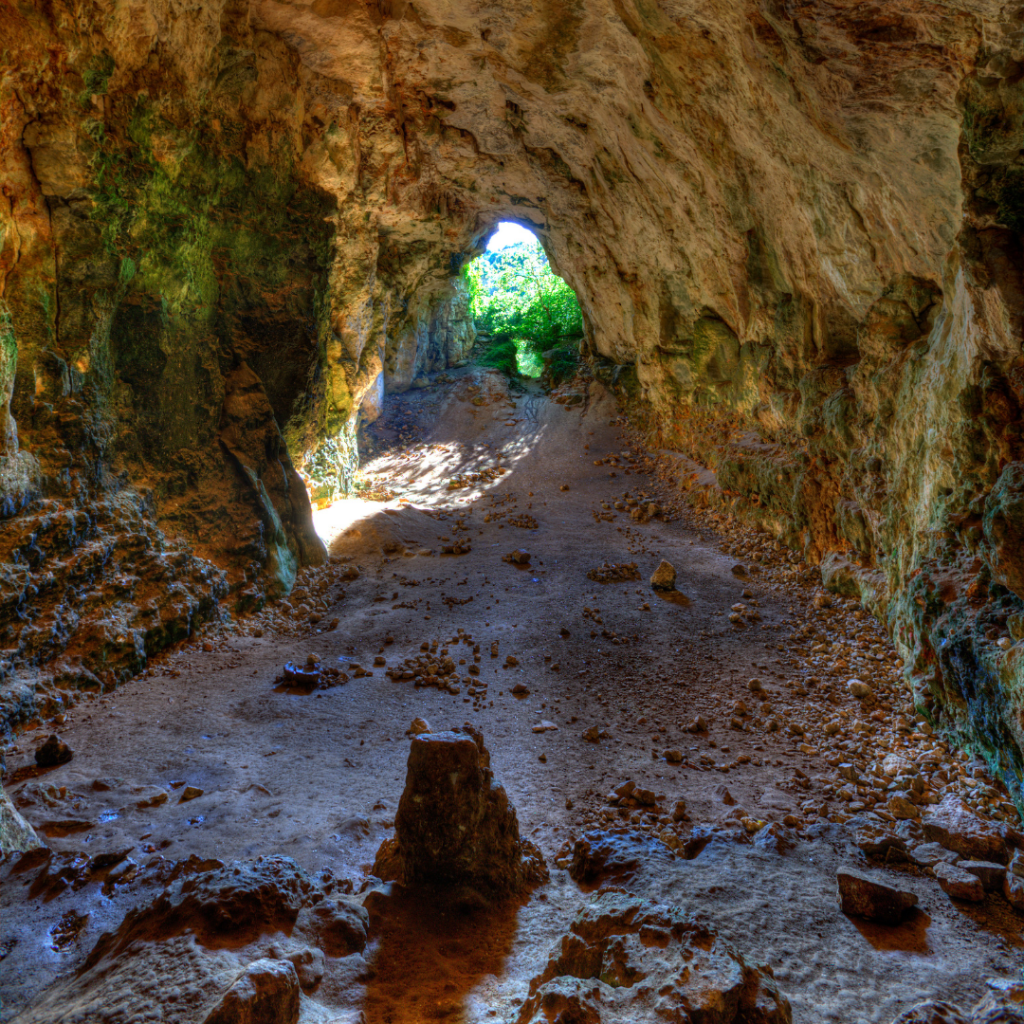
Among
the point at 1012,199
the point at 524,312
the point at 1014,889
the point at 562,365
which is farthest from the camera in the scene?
the point at 524,312

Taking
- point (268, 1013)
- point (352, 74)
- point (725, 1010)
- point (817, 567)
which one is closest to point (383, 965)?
point (268, 1013)

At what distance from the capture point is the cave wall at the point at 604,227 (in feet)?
12.6

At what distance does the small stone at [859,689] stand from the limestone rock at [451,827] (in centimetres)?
310

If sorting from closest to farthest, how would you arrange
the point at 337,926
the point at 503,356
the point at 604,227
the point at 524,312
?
the point at 337,926 < the point at 604,227 < the point at 503,356 < the point at 524,312

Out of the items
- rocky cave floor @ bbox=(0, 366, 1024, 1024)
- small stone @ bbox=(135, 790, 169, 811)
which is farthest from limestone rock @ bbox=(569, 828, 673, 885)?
small stone @ bbox=(135, 790, 169, 811)

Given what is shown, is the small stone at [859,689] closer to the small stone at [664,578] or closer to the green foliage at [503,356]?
the small stone at [664,578]

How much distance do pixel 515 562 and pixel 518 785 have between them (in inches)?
181

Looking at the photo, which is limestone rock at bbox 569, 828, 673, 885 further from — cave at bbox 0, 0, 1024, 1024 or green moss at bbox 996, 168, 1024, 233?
green moss at bbox 996, 168, 1024, 233

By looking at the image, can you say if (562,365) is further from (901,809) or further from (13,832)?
(13,832)

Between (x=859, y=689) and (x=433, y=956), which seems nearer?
(x=433, y=956)

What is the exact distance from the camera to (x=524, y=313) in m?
21.5

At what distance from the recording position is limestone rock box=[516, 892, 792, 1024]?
178 centimetres

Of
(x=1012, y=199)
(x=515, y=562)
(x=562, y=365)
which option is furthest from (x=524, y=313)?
(x=1012, y=199)

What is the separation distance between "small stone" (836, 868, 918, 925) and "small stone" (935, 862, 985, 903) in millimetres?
283
